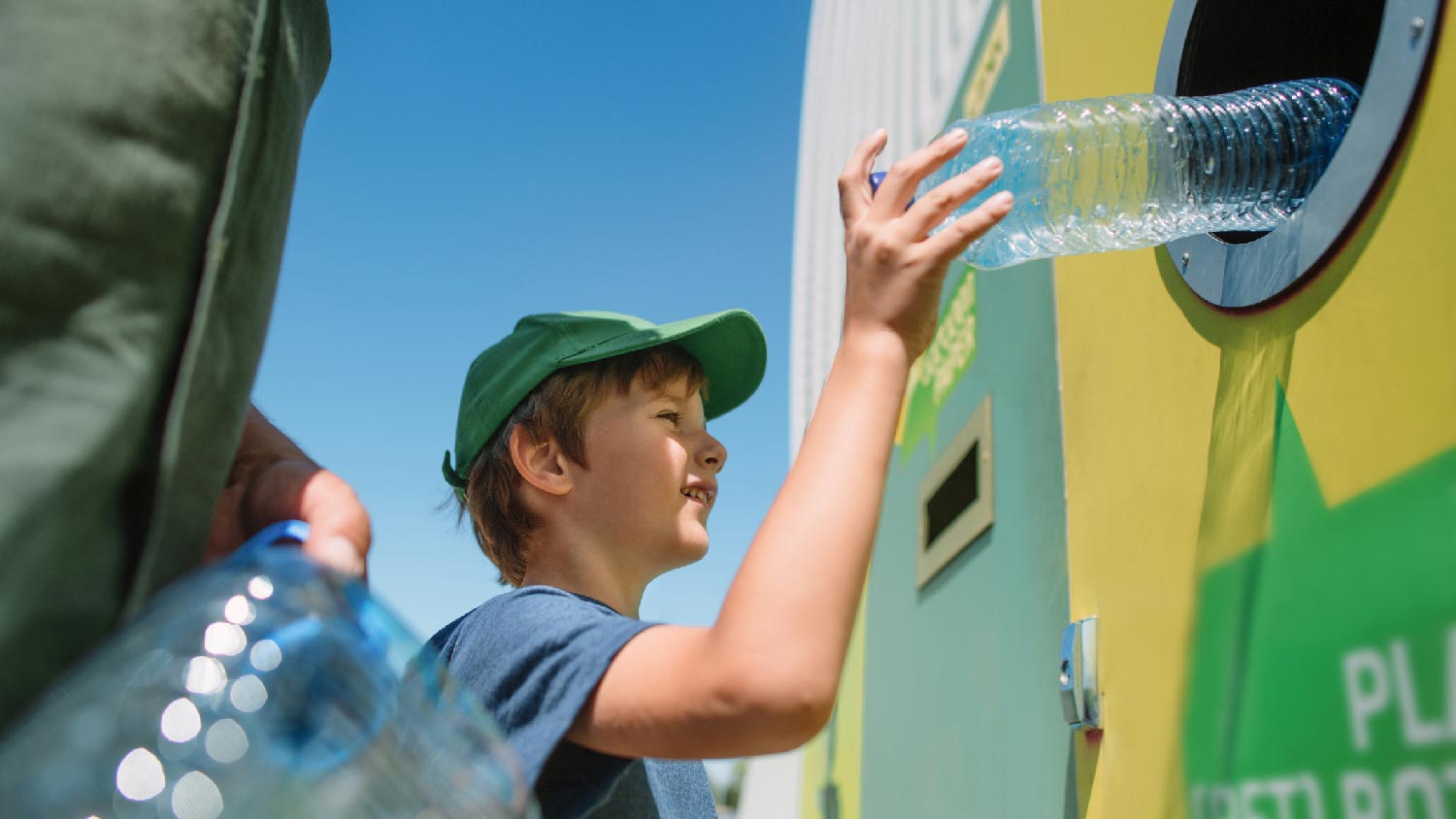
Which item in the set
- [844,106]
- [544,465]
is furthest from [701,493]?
[844,106]

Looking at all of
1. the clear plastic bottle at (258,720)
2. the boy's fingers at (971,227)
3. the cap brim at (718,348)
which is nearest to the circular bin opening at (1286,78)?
the boy's fingers at (971,227)

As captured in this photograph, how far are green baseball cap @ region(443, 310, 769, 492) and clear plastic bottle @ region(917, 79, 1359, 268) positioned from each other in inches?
14.8

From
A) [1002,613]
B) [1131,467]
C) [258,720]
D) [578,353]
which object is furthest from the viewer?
[1002,613]

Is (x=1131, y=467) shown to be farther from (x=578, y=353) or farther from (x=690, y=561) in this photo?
(x=578, y=353)

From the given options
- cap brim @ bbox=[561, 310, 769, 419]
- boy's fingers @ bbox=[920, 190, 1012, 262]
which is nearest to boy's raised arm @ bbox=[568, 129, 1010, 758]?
boy's fingers @ bbox=[920, 190, 1012, 262]

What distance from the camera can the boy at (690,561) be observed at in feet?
2.35

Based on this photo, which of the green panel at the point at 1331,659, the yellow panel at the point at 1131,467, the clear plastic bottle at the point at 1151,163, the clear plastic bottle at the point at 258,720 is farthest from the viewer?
the yellow panel at the point at 1131,467

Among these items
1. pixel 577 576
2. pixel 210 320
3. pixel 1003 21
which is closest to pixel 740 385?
pixel 577 576

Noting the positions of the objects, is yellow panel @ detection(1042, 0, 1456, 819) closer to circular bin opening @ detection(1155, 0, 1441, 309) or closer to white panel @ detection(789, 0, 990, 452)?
circular bin opening @ detection(1155, 0, 1441, 309)

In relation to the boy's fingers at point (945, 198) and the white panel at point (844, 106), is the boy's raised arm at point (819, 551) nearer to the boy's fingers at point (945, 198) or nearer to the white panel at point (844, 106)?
the boy's fingers at point (945, 198)

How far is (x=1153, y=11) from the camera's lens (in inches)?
45.6

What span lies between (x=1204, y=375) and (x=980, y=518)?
730 mm

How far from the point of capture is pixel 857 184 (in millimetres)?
910

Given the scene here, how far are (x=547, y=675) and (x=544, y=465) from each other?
514mm
